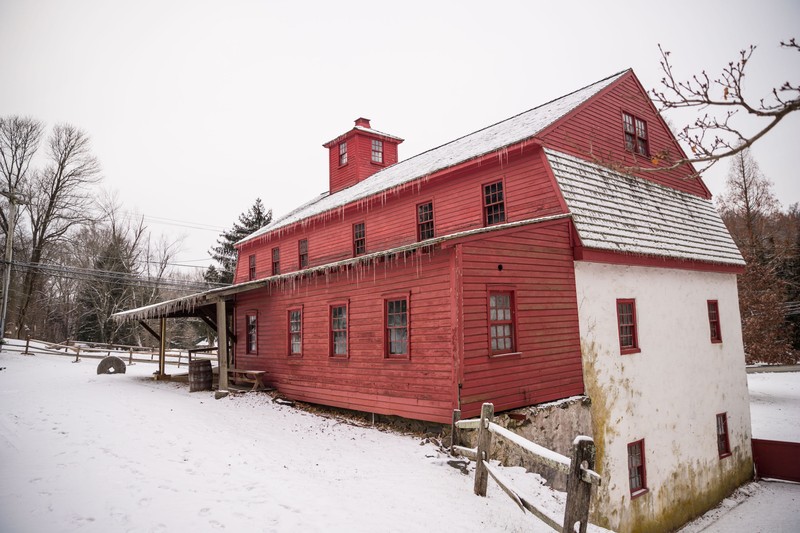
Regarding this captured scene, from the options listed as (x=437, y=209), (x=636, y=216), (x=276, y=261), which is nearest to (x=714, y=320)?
(x=636, y=216)

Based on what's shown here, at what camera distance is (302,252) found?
2108 cm

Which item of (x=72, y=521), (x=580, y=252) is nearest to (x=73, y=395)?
(x=72, y=521)

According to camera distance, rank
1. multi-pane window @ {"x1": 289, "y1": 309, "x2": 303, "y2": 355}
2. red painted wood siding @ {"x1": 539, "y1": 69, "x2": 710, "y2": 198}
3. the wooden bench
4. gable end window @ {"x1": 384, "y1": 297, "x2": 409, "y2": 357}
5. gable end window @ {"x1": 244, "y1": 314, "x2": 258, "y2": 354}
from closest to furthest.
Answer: gable end window @ {"x1": 384, "y1": 297, "x2": 409, "y2": 357}, red painted wood siding @ {"x1": 539, "y1": 69, "x2": 710, "y2": 198}, multi-pane window @ {"x1": 289, "y1": 309, "x2": 303, "y2": 355}, the wooden bench, gable end window @ {"x1": 244, "y1": 314, "x2": 258, "y2": 354}

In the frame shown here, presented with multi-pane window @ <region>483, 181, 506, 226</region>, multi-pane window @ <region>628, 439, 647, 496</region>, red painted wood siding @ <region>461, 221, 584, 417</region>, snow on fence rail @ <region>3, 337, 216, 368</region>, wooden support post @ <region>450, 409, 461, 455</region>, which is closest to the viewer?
wooden support post @ <region>450, 409, 461, 455</region>

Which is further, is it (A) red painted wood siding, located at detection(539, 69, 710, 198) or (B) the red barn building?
(A) red painted wood siding, located at detection(539, 69, 710, 198)

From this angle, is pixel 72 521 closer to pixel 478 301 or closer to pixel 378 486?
pixel 378 486

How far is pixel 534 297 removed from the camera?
1061 cm

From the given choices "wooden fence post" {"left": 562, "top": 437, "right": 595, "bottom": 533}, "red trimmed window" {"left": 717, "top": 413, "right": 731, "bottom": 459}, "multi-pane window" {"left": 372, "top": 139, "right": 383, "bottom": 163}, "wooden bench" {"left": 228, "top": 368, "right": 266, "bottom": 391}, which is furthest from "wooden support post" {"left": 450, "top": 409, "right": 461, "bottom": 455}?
"multi-pane window" {"left": 372, "top": 139, "right": 383, "bottom": 163}

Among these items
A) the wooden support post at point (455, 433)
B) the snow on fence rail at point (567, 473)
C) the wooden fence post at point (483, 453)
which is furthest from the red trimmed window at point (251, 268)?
the snow on fence rail at point (567, 473)

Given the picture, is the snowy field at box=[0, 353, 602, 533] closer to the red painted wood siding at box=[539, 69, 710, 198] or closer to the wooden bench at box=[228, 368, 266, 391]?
the wooden bench at box=[228, 368, 266, 391]

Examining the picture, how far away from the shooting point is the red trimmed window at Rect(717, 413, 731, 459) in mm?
14586

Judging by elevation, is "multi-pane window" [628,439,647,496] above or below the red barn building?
below

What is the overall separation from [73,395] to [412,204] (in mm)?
13297

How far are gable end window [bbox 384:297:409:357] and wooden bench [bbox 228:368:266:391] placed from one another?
636cm
